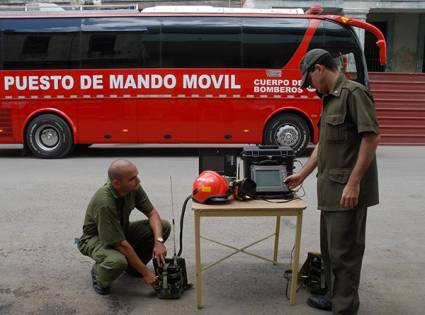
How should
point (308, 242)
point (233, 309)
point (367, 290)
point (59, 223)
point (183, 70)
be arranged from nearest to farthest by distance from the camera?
point (233, 309)
point (367, 290)
point (308, 242)
point (59, 223)
point (183, 70)

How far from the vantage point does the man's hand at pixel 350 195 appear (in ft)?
10.9

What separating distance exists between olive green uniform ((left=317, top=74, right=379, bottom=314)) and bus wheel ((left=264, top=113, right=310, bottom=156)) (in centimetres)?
805

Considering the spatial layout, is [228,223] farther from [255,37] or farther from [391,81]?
[391,81]

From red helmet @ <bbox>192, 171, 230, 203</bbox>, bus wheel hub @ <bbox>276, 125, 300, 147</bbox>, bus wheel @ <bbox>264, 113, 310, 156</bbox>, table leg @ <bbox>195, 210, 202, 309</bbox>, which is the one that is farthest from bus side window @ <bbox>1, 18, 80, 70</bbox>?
table leg @ <bbox>195, 210, 202, 309</bbox>

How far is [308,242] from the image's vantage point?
5457 millimetres

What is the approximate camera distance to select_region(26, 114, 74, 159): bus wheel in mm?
11500

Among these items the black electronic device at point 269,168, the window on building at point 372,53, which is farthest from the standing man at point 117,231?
the window on building at point 372,53

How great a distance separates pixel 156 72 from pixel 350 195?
862cm

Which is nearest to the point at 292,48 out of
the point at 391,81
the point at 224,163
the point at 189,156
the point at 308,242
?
the point at 189,156

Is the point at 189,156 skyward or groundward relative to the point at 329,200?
groundward

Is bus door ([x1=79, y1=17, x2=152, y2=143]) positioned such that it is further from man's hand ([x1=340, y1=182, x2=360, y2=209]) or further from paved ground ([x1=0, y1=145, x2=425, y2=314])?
man's hand ([x1=340, y1=182, x2=360, y2=209])

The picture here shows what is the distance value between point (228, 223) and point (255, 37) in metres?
6.41

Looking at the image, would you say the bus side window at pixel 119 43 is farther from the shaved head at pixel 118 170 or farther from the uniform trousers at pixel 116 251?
the shaved head at pixel 118 170

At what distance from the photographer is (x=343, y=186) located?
3439 millimetres
